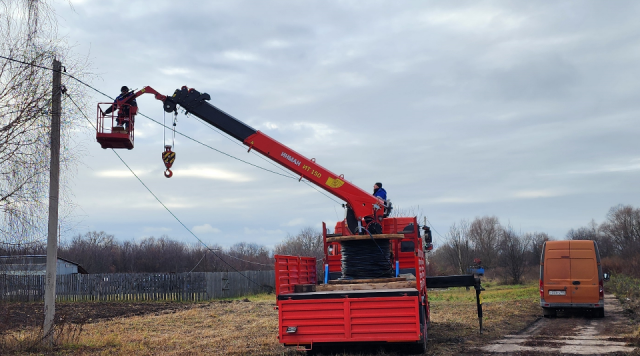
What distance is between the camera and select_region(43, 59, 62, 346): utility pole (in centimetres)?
1170

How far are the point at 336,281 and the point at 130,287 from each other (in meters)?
26.1

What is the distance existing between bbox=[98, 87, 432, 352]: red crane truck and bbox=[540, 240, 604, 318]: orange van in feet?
21.7

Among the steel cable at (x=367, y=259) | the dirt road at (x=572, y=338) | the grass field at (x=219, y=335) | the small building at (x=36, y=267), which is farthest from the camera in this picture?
the small building at (x=36, y=267)

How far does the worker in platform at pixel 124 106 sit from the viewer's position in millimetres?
11869

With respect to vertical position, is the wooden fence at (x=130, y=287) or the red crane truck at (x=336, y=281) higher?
the red crane truck at (x=336, y=281)

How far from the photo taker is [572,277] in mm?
17938

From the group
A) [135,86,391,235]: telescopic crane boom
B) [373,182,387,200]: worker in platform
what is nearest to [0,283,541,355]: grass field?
[135,86,391,235]: telescopic crane boom

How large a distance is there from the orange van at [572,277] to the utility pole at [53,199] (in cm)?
1447

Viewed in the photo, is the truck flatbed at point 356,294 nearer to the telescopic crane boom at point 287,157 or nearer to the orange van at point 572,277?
the telescopic crane boom at point 287,157

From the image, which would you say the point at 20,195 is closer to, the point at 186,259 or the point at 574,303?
the point at 574,303

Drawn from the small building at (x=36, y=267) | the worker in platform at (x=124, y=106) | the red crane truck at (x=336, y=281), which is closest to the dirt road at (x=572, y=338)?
the red crane truck at (x=336, y=281)

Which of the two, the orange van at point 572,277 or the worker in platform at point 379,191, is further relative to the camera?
the orange van at point 572,277

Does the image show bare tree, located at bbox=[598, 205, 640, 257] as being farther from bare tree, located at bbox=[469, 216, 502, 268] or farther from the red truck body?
the red truck body

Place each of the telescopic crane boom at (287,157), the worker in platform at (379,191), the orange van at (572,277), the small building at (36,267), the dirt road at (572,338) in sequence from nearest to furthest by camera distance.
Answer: the dirt road at (572,338) → the telescopic crane boom at (287,157) → the worker in platform at (379,191) → the orange van at (572,277) → the small building at (36,267)
